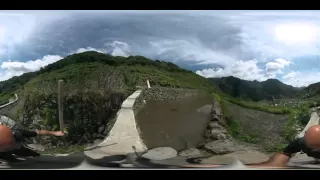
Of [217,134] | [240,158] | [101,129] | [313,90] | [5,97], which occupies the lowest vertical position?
[240,158]

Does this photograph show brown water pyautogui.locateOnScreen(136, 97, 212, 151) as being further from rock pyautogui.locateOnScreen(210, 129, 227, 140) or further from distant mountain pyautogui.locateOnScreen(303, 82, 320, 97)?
distant mountain pyautogui.locateOnScreen(303, 82, 320, 97)

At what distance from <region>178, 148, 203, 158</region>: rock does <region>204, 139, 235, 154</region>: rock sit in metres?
0.09

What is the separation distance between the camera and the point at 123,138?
5.20m

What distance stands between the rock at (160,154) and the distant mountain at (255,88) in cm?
83

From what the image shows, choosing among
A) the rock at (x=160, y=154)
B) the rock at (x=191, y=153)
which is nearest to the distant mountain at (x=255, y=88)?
the rock at (x=191, y=153)

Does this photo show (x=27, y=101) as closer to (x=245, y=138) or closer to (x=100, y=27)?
(x=100, y=27)

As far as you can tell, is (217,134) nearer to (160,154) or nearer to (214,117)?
(214,117)

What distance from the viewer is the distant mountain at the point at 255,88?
207 inches

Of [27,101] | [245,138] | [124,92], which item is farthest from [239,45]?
[27,101]

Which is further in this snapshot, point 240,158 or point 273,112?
point 273,112

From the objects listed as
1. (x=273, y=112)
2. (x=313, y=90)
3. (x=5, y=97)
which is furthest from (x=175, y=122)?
(x=5, y=97)

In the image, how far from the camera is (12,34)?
206 inches

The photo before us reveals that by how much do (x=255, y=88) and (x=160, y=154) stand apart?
46.7 inches

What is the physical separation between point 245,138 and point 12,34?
2.60 m
